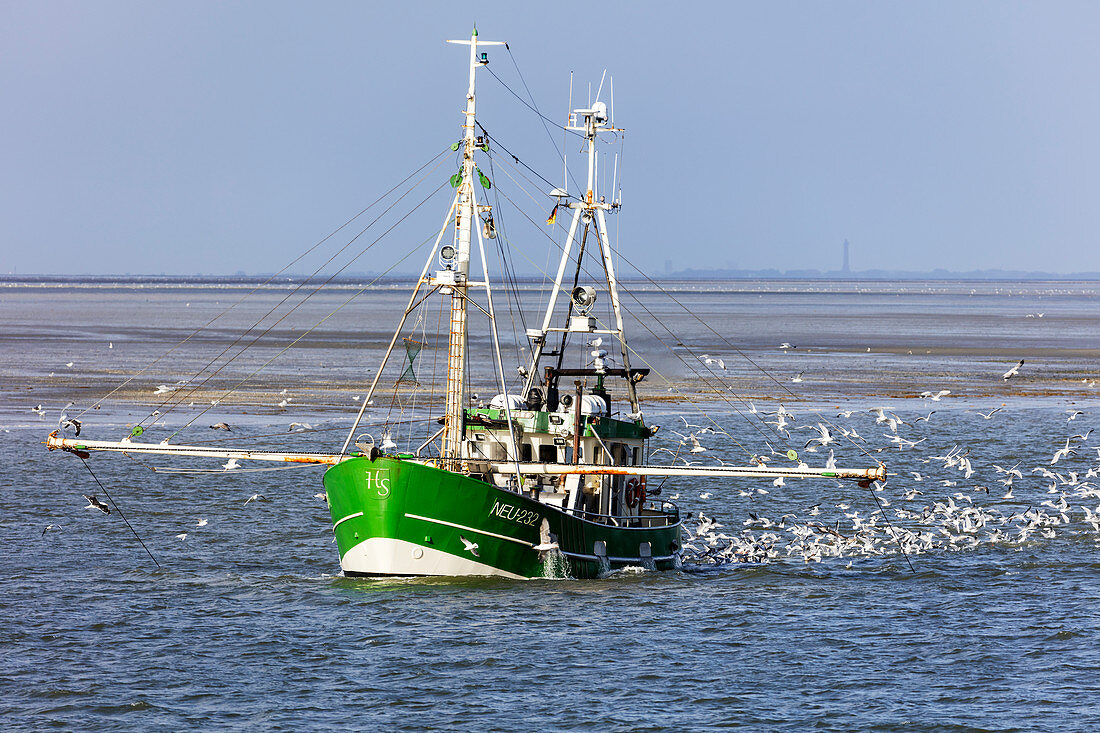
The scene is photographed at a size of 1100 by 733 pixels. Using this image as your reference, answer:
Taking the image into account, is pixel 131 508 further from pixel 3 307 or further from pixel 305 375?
pixel 3 307

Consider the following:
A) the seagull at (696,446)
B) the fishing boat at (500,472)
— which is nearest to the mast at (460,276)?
the fishing boat at (500,472)

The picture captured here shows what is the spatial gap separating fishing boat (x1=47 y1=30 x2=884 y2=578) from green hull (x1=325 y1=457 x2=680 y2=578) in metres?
0.03

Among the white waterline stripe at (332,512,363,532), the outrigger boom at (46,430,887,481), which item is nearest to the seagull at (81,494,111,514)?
the outrigger boom at (46,430,887,481)

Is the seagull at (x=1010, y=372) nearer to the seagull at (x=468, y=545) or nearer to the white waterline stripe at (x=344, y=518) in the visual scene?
the seagull at (x=468, y=545)

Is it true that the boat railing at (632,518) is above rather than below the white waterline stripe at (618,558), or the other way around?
above

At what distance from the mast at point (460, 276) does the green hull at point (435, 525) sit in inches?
48.3

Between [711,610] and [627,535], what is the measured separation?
3.72 meters

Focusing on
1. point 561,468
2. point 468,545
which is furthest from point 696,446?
point 468,545

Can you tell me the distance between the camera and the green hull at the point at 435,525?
27.7 m

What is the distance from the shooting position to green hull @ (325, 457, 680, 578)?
1092 inches

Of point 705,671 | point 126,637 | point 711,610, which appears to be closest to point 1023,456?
point 711,610

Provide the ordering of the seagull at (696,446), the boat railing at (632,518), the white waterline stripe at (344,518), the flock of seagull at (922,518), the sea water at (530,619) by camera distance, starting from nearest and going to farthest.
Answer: the sea water at (530,619) → the white waterline stripe at (344,518) → the boat railing at (632,518) → the flock of seagull at (922,518) → the seagull at (696,446)

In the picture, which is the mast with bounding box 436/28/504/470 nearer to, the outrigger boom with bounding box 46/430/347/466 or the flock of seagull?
the outrigger boom with bounding box 46/430/347/466

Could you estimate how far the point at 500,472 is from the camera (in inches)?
1184
